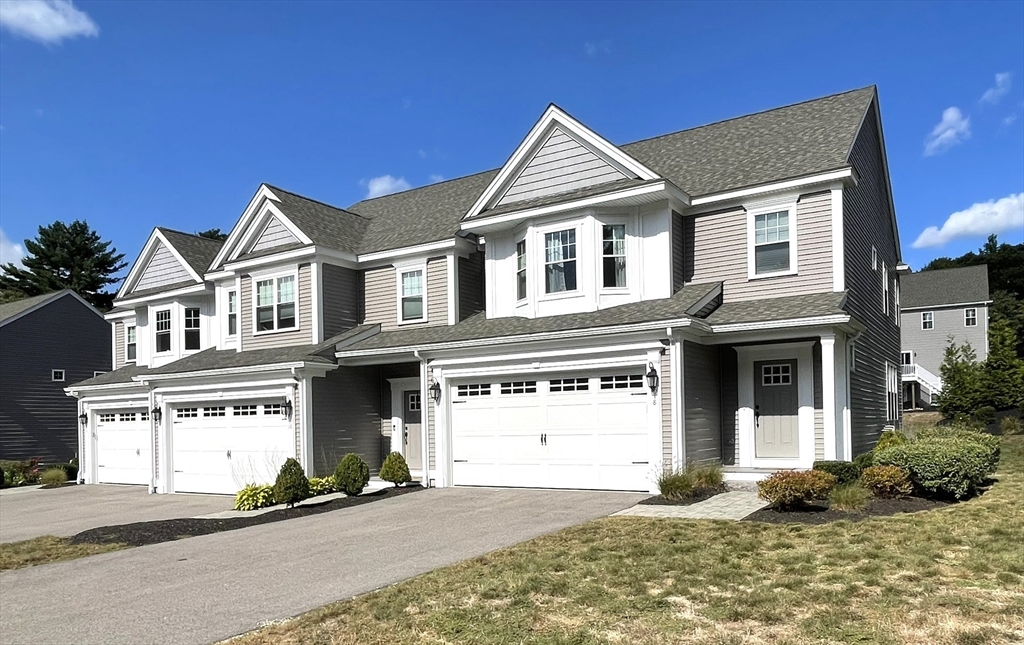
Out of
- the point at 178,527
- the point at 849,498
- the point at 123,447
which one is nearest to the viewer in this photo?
the point at 849,498

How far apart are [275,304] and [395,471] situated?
6746 mm

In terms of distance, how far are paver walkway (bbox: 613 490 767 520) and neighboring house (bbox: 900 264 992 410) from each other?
1527 inches

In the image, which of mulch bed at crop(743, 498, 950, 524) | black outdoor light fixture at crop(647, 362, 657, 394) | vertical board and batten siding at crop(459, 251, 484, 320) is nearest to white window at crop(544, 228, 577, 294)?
vertical board and batten siding at crop(459, 251, 484, 320)

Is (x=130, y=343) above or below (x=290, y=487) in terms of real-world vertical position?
above

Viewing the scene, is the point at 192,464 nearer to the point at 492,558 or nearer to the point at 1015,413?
the point at 492,558

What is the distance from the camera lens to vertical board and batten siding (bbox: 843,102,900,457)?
17.0m

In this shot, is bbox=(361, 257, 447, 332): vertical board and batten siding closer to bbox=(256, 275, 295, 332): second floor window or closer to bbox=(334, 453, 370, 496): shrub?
bbox=(256, 275, 295, 332): second floor window

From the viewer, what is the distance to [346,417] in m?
20.7

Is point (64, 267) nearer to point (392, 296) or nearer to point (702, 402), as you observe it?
point (392, 296)

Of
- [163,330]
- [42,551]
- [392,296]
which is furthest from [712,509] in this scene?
[163,330]

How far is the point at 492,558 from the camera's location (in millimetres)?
9750

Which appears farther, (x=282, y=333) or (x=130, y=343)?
(x=130, y=343)

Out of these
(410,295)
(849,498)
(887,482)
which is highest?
(410,295)

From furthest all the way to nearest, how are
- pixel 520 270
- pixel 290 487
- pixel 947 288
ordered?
pixel 947 288
pixel 520 270
pixel 290 487
